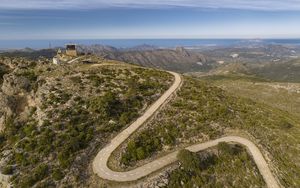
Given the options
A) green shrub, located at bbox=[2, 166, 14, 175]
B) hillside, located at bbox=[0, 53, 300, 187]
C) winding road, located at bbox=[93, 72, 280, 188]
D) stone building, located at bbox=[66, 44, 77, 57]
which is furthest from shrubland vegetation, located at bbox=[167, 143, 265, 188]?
stone building, located at bbox=[66, 44, 77, 57]

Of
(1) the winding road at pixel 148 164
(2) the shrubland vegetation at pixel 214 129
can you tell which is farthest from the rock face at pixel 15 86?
(2) the shrubland vegetation at pixel 214 129

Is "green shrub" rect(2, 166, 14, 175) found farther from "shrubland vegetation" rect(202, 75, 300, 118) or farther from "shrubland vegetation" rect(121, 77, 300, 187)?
"shrubland vegetation" rect(202, 75, 300, 118)

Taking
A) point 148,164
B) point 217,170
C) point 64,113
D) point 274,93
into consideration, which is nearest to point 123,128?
point 148,164

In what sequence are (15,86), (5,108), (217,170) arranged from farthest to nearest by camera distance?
(15,86) → (5,108) → (217,170)

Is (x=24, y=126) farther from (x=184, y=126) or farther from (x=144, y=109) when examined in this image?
(x=184, y=126)

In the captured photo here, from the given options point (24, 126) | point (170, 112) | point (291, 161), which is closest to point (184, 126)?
point (170, 112)

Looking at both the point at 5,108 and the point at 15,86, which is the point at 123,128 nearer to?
the point at 5,108
